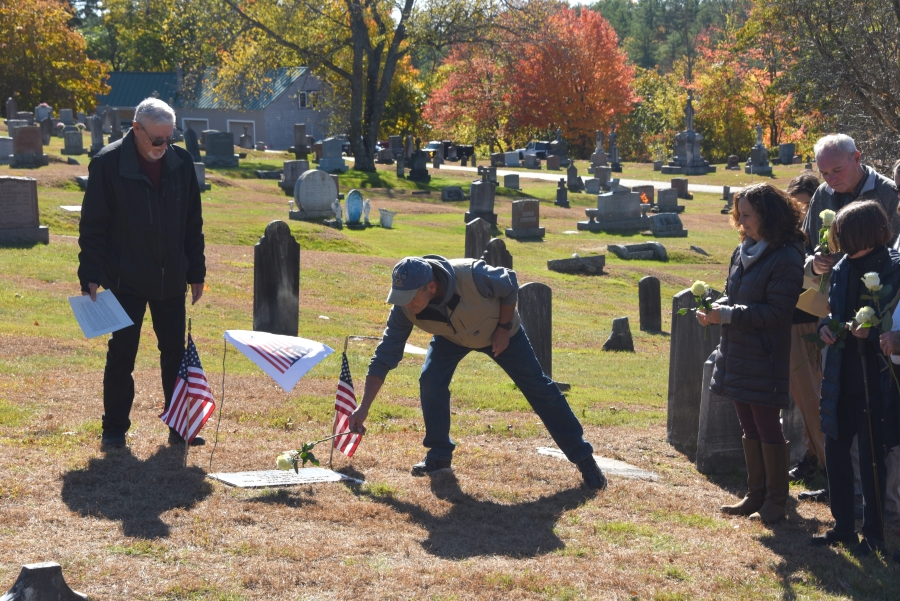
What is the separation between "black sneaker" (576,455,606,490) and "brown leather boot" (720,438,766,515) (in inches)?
32.4

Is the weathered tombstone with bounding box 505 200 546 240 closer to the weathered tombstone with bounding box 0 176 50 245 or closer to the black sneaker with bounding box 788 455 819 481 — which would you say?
the weathered tombstone with bounding box 0 176 50 245

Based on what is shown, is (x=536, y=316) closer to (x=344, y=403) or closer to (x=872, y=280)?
(x=344, y=403)

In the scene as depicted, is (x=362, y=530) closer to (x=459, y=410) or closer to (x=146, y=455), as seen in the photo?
(x=146, y=455)

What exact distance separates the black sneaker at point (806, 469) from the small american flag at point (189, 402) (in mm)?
3698

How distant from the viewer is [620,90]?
6006 cm

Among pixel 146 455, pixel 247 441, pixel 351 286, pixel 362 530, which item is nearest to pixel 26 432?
pixel 146 455

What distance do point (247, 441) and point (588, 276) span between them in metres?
14.5

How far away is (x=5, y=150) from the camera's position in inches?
1202

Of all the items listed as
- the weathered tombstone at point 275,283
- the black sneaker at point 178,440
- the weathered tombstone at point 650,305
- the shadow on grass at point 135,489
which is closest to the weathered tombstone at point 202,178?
the weathered tombstone at point 650,305

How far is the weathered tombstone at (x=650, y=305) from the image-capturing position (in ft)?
49.5

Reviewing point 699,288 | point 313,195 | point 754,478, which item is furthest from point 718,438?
point 313,195

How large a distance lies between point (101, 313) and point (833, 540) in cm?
420

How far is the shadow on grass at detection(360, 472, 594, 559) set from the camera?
4.95 metres

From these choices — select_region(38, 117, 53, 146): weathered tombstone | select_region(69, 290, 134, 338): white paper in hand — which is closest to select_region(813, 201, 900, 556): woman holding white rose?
select_region(69, 290, 134, 338): white paper in hand
